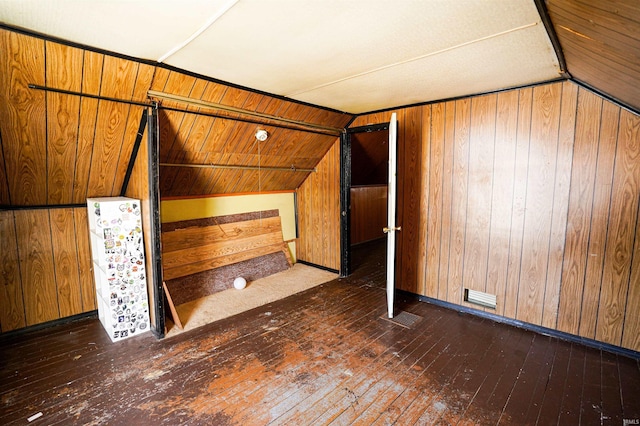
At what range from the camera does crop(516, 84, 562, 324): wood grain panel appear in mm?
2535

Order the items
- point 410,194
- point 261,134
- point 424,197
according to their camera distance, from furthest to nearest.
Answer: point 410,194 → point 424,197 → point 261,134

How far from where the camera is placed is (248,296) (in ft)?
11.6

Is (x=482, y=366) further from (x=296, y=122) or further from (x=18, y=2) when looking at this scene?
(x=18, y=2)

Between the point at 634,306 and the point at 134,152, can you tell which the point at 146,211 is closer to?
the point at 134,152

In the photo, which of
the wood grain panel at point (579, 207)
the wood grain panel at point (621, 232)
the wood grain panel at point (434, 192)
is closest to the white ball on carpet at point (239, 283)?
the wood grain panel at point (434, 192)

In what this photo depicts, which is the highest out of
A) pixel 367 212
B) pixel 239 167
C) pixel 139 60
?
pixel 139 60

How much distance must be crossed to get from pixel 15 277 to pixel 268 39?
291cm

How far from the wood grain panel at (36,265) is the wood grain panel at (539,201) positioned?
4324mm

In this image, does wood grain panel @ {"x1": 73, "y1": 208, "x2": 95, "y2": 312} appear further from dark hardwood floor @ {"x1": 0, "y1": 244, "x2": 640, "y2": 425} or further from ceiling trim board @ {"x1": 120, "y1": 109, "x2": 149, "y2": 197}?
ceiling trim board @ {"x1": 120, "y1": 109, "x2": 149, "y2": 197}

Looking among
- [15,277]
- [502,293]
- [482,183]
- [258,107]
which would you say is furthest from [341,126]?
[15,277]

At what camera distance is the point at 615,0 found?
995 mm

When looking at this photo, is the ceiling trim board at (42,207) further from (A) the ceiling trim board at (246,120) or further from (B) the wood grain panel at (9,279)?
(A) the ceiling trim board at (246,120)

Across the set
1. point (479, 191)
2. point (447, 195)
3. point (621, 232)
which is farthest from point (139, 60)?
point (621, 232)

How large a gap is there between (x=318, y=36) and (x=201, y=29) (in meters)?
0.64
